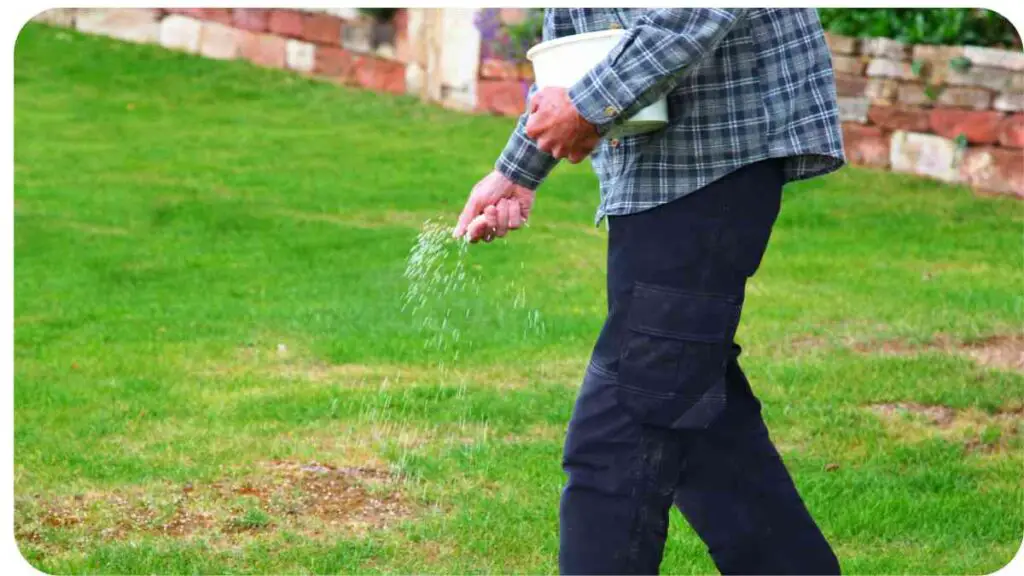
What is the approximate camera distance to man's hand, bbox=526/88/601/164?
254cm

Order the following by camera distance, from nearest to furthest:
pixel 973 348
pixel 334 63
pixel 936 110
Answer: pixel 973 348 → pixel 936 110 → pixel 334 63

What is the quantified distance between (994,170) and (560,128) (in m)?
6.75

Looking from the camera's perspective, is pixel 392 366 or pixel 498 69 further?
pixel 498 69

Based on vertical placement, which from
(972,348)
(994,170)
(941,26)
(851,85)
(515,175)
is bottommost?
(972,348)

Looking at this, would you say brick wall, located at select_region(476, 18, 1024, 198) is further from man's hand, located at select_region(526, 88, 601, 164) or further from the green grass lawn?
man's hand, located at select_region(526, 88, 601, 164)

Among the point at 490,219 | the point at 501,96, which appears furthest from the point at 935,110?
the point at 490,219

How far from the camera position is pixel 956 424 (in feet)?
16.3

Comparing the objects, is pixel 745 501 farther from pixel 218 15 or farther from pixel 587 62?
pixel 218 15

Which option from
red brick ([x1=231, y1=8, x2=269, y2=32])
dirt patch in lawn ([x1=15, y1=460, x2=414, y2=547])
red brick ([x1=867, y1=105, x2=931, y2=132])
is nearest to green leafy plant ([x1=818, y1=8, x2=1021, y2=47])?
red brick ([x1=867, y1=105, x2=931, y2=132])

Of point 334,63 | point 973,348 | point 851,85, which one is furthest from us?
point 334,63

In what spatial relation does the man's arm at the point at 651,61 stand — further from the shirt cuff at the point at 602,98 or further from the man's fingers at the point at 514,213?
the man's fingers at the point at 514,213

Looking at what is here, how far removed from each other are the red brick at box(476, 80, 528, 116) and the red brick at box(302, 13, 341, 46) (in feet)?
5.79

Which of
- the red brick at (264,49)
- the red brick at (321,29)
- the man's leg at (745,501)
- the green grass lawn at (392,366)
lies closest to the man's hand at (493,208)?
the man's leg at (745,501)

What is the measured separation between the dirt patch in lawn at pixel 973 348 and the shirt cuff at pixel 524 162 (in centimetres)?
329
